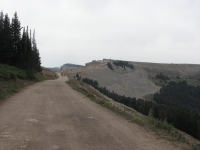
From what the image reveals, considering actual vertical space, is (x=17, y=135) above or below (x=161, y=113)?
above

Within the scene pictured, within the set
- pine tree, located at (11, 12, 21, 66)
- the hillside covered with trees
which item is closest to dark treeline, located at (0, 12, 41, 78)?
pine tree, located at (11, 12, 21, 66)

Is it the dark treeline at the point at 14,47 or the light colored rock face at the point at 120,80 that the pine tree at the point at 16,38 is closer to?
the dark treeline at the point at 14,47

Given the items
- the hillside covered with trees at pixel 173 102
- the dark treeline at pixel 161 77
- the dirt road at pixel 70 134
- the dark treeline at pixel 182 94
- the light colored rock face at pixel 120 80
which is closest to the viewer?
the dirt road at pixel 70 134

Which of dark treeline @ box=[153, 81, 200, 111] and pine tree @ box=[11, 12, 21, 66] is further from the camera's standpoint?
dark treeline @ box=[153, 81, 200, 111]

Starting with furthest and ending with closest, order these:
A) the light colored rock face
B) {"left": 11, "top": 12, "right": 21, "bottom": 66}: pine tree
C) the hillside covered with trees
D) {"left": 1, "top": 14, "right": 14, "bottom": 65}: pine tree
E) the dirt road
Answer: the light colored rock face < the hillside covered with trees < {"left": 11, "top": 12, "right": 21, "bottom": 66}: pine tree < {"left": 1, "top": 14, "right": 14, "bottom": 65}: pine tree < the dirt road

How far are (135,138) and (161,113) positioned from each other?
54.3 m

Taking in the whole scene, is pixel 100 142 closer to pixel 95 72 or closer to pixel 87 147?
pixel 87 147

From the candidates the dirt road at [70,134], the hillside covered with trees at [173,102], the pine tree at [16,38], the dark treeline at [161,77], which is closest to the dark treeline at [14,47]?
the pine tree at [16,38]

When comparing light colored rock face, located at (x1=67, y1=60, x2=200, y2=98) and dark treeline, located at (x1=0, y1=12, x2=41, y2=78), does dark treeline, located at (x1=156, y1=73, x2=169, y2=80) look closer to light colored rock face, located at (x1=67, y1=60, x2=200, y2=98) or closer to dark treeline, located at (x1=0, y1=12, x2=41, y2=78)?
light colored rock face, located at (x1=67, y1=60, x2=200, y2=98)

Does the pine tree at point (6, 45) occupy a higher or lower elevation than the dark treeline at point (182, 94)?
higher

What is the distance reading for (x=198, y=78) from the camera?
627 feet

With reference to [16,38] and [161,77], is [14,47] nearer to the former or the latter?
[16,38]

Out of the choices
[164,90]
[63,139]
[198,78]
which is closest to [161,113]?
[63,139]

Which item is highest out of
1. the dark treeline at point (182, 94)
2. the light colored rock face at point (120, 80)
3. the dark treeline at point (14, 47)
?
the dark treeline at point (14, 47)
